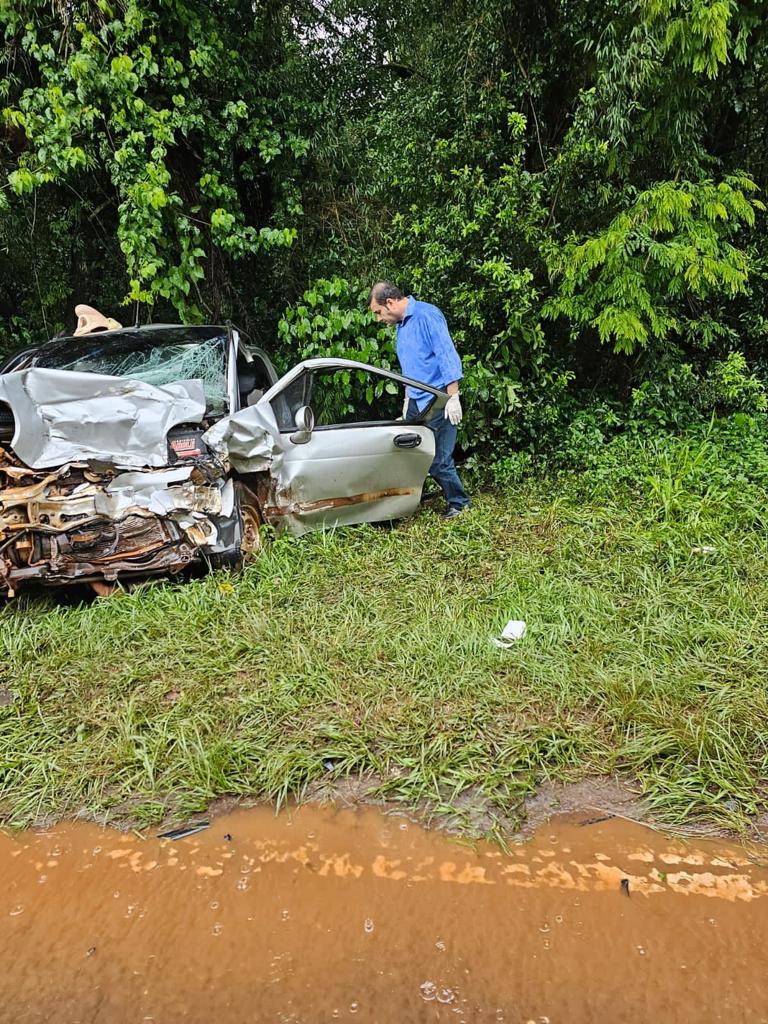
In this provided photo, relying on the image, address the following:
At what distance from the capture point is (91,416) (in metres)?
3.44

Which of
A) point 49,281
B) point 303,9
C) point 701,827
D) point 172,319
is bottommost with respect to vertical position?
point 701,827

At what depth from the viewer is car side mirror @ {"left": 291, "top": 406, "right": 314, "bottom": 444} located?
3893 millimetres

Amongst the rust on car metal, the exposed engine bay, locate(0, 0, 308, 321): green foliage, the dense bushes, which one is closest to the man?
the rust on car metal

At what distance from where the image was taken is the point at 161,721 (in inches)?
102

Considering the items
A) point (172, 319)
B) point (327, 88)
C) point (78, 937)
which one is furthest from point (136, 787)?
point (327, 88)

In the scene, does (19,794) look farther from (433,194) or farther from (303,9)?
(303,9)

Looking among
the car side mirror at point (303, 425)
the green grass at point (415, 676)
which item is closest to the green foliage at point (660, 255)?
the green grass at point (415, 676)

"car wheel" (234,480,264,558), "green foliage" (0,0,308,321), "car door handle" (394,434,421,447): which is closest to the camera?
"car wheel" (234,480,264,558)

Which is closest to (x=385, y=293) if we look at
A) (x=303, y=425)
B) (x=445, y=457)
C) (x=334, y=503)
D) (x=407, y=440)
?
(x=407, y=440)

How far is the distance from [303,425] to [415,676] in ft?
5.81

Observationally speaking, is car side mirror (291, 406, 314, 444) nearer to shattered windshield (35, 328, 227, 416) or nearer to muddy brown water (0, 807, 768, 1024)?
shattered windshield (35, 328, 227, 416)

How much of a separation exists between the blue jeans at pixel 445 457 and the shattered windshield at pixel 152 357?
1.39m

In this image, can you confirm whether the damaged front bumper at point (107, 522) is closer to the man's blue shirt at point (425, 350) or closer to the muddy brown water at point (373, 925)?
the muddy brown water at point (373, 925)

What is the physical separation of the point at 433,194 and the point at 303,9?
9.26ft
